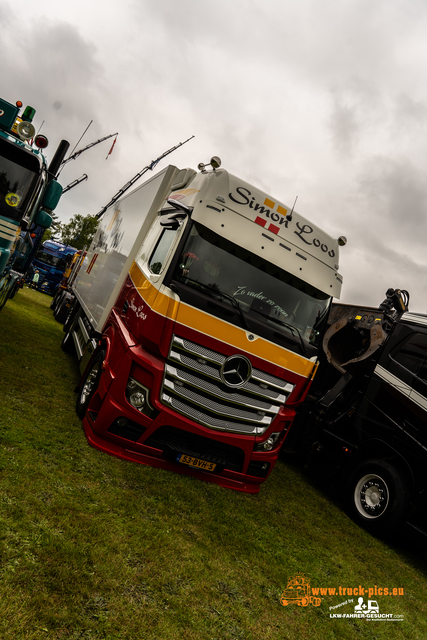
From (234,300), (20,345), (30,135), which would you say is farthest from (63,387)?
(30,135)

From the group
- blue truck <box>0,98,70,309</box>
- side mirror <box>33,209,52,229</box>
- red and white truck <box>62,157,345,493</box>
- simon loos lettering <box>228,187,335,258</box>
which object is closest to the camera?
red and white truck <box>62,157,345,493</box>

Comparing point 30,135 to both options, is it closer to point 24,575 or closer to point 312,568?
point 24,575

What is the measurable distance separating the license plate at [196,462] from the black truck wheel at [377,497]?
9.42 ft

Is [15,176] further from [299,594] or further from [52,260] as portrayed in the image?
[52,260]

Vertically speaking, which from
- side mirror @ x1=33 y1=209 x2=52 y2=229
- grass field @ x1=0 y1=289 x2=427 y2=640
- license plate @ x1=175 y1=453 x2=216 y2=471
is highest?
side mirror @ x1=33 y1=209 x2=52 y2=229

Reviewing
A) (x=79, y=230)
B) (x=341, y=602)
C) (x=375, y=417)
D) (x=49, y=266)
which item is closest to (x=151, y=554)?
(x=341, y=602)

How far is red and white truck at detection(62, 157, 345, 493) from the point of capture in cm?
421

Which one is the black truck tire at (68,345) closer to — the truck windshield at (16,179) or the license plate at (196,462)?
the truck windshield at (16,179)

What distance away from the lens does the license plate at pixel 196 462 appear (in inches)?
169

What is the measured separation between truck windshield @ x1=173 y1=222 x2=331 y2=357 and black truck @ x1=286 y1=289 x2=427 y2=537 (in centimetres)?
200

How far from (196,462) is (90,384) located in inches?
65.2

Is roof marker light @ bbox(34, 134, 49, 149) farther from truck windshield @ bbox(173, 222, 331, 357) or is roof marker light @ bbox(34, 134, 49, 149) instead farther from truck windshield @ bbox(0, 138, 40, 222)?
truck windshield @ bbox(173, 222, 331, 357)

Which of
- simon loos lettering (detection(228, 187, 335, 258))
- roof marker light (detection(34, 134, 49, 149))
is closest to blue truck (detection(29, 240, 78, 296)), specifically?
roof marker light (detection(34, 134, 49, 149))

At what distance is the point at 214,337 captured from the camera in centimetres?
423
